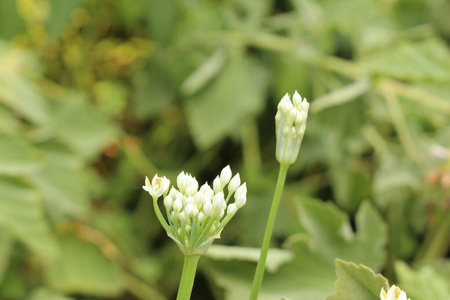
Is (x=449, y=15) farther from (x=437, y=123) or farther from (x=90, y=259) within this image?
(x=90, y=259)

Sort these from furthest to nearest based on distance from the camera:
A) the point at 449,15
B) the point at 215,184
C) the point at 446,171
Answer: the point at 449,15
the point at 446,171
the point at 215,184

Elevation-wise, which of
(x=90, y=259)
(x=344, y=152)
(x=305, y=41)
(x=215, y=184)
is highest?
(x=305, y=41)

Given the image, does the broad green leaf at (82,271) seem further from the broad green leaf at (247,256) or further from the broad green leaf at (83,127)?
the broad green leaf at (247,256)

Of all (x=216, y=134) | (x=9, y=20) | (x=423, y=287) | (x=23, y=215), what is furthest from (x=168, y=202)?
(x=9, y=20)

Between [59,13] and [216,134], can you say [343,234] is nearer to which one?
[216,134]

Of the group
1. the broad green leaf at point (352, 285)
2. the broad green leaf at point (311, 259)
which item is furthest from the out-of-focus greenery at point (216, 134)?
the broad green leaf at point (352, 285)

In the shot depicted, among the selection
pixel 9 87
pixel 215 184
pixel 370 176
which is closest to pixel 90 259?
pixel 9 87

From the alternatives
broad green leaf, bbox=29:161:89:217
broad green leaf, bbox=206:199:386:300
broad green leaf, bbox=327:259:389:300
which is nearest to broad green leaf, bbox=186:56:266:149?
broad green leaf, bbox=29:161:89:217
